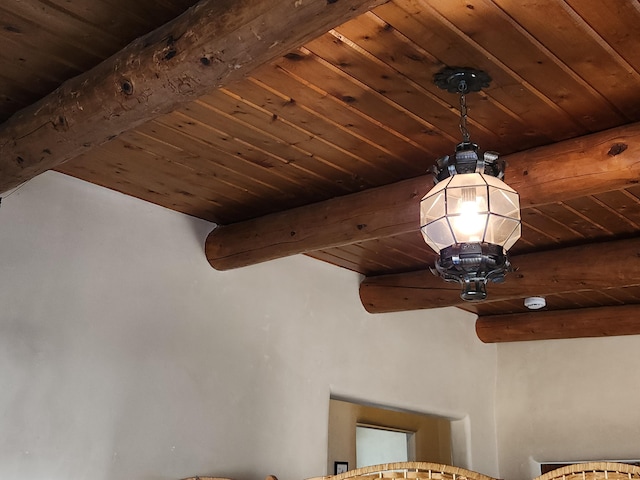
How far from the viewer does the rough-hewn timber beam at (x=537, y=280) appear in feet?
9.57

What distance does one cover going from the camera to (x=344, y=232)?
2.54 m

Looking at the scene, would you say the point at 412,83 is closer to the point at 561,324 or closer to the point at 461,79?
the point at 461,79

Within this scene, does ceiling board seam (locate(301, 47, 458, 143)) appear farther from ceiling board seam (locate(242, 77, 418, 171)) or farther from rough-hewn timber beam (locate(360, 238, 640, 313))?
rough-hewn timber beam (locate(360, 238, 640, 313))

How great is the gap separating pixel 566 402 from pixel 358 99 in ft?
10.2

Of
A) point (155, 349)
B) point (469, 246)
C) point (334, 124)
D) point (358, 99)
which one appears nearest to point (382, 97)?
point (358, 99)

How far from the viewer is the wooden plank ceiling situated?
5.29 feet

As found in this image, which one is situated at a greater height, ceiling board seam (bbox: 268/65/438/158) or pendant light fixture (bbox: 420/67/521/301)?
ceiling board seam (bbox: 268/65/438/158)

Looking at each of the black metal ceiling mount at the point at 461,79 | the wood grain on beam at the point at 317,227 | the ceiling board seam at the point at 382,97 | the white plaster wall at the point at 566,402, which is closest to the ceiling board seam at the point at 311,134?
the wood grain on beam at the point at 317,227

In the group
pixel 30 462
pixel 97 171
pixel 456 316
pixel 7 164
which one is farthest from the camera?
pixel 456 316

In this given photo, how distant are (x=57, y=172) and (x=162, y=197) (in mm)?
412

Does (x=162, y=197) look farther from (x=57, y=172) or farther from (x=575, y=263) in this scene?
(x=575, y=263)

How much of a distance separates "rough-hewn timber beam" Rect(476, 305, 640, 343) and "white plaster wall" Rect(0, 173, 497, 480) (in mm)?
1080

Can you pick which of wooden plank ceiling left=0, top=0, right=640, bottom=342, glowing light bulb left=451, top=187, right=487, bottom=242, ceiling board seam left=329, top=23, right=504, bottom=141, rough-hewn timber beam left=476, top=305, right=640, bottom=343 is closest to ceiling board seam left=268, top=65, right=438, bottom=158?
wooden plank ceiling left=0, top=0, right=640, bottom=342

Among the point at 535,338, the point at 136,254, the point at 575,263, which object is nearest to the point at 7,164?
the point at 136,254
